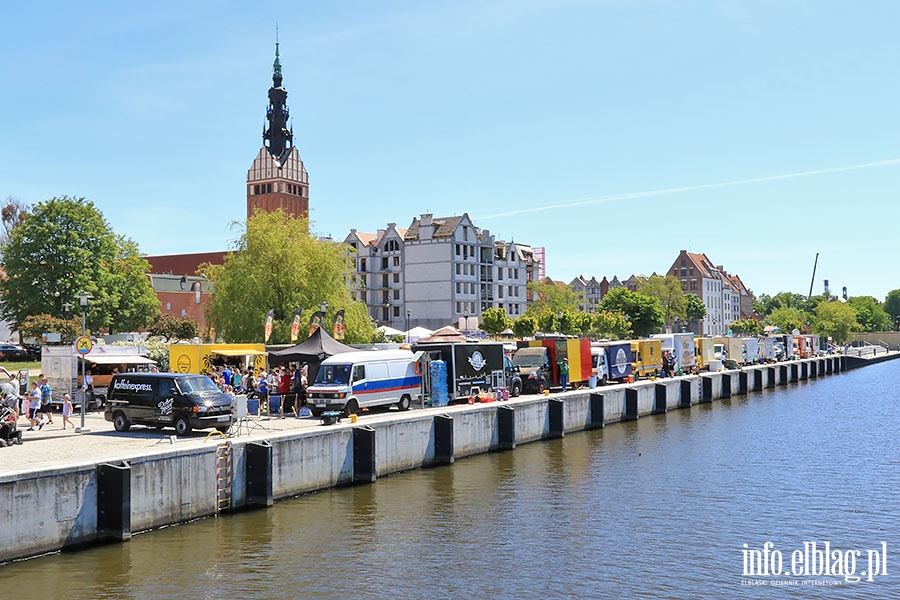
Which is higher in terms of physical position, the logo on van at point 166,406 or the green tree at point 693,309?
the green tree at point 693,309

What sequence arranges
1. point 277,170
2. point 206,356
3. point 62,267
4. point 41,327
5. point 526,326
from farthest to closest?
point 277,170 → point 526,326 → point 62,267 → point 41,327 → point 206,356

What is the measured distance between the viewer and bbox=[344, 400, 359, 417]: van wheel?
1182 inches

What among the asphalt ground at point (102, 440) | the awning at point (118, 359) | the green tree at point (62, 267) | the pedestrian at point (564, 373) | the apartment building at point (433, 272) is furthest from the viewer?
the apartment building at point (433, 272)

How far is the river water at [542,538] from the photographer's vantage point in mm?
15469

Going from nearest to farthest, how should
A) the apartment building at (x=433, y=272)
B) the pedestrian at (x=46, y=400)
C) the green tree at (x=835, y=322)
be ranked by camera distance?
the pedestrian at (x=46, y=400), the apartment building at (x=433, y=272), the green tree at (x=835, y=322)

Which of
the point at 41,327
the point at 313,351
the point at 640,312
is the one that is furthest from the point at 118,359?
the point at 640,312

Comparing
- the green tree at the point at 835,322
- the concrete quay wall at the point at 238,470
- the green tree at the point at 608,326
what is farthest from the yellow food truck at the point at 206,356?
the green tree at the point at 835,322

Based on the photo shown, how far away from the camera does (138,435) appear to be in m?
25.5

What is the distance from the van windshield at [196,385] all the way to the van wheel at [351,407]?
548cm

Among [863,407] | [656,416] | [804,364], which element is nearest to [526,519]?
[656,416]

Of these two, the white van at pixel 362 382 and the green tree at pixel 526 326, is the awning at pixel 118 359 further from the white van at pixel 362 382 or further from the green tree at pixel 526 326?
the green tree at pixel 526 326

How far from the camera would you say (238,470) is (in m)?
21.4

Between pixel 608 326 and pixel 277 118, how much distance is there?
7243cm

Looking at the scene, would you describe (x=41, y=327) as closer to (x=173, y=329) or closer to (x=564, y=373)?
(x=173, y=329)
